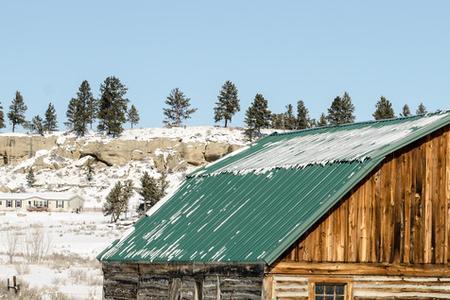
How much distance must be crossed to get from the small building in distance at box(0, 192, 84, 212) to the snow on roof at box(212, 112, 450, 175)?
325 ft

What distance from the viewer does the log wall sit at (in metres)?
19.3

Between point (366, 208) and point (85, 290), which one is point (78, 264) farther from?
point (366, 208)

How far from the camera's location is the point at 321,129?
2655 cm

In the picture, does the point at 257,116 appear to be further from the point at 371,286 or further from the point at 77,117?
the point at 371,286

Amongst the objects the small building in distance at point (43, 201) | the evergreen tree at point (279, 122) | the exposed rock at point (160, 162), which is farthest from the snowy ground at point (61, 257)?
the evergreen tree at point (279, 122)

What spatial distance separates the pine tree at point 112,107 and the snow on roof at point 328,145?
12487 cm

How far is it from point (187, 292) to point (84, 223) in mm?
76243

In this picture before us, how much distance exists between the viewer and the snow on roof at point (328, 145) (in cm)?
2055

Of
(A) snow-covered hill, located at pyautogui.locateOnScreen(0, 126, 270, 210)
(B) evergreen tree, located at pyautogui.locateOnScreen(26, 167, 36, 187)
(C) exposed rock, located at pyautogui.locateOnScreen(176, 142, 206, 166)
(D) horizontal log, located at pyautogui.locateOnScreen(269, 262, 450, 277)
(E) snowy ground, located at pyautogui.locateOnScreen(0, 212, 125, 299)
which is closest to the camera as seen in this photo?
(D) horizontal log, located at pyautogui.locateOnScreen(269, 262, 450, 277)

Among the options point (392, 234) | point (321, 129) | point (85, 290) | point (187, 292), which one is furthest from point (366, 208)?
point (85, 290)

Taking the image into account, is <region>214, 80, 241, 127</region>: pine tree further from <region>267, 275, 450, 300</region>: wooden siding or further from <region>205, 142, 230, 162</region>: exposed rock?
<region>267, 275, 450, 300</region>: wooden siding

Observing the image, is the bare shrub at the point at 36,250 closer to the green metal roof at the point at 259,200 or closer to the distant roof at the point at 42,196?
the green metal roof at the point at 259,200

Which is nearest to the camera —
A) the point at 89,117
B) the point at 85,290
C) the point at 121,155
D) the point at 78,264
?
the point at 85,290

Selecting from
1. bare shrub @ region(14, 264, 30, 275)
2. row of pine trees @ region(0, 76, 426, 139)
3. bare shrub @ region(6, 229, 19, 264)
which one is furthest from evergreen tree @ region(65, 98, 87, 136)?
bare shrub @ region(14, 264, 30, 275)
